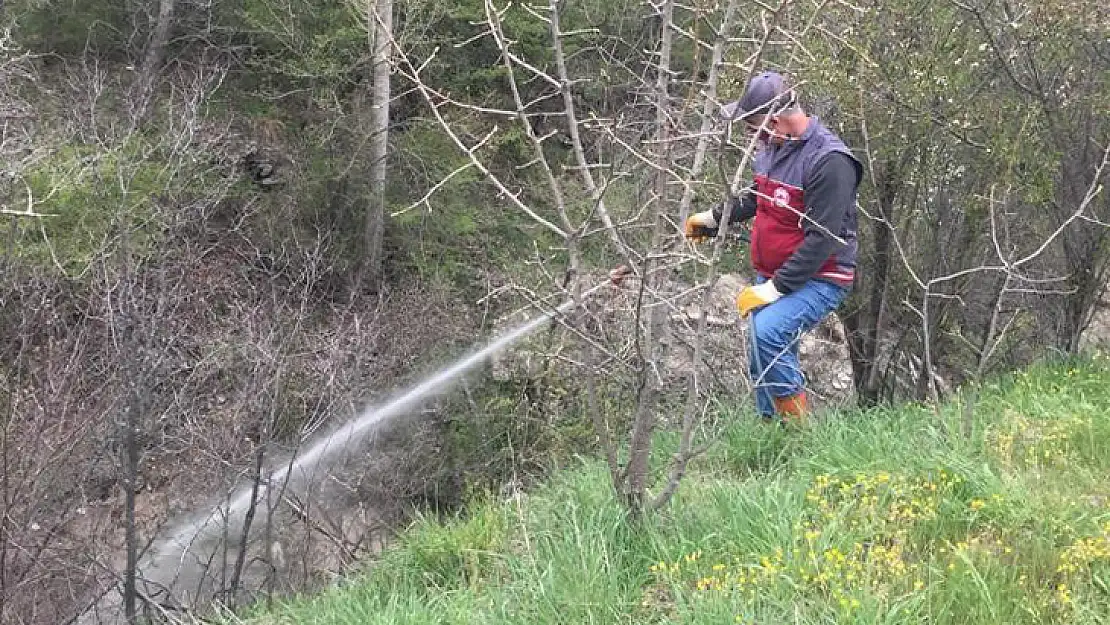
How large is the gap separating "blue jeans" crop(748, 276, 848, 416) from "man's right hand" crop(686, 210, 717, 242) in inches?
24.3

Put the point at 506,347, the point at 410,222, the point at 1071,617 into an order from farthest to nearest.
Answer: the point at 410,222
the point at 506,347
the point at 1071,617

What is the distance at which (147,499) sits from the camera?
10.4m

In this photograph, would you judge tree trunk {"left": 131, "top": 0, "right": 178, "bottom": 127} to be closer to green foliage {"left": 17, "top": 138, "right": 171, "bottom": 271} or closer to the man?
green foliage {"left": 17, "top": 138, "right": 171, "bottom": 271}

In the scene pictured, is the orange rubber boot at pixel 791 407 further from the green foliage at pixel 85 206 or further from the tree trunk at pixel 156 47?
the tree trunk at pixel 156 47

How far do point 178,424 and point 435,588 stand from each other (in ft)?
21.9

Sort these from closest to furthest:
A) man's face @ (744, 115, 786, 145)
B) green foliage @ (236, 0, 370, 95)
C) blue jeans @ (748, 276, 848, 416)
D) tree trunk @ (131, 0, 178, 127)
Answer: man's face @ (744, 115, 786, 145), blue jeans @ (748, 276, 848, 416), green foliage @ (236, 0, 370, 95), tree trunk @ (131, 0, 178, 127)

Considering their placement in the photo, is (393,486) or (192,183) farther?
(192,183)

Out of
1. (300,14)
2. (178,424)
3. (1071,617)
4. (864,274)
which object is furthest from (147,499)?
(1071,617)

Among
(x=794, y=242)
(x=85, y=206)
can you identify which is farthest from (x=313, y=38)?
(x=794, y=242)

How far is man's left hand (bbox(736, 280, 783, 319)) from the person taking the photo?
4293 mm

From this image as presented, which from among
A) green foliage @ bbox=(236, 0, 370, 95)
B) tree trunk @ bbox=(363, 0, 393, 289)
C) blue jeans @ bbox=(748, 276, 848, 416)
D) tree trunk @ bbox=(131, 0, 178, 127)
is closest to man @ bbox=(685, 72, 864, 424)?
blue jeans @ bbox=(748, 276, 848, 416)

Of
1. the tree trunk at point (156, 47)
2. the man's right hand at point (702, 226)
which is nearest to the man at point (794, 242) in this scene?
the man's right hand at point (702, 226)

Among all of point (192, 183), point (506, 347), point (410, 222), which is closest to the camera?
point (506, 347)

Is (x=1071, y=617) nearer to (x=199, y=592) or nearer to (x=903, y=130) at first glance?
(x=903, y=130)
